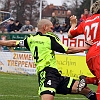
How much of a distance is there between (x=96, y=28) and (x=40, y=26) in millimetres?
1451

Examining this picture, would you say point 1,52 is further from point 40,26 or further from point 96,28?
point 96,28

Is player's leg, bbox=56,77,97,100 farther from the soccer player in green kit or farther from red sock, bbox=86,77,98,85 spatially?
red sock, bbox=86,77,98,85

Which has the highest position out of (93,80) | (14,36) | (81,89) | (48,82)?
(93,80)

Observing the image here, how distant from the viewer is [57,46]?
7.70 meters

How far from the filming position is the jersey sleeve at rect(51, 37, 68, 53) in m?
7.69

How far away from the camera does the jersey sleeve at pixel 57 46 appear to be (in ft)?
25.2

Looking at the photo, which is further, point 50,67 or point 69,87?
point 69,87

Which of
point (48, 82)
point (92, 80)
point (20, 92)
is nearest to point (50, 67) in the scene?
point (48, 82)

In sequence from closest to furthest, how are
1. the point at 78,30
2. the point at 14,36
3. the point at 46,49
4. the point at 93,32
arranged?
the point at 93,32
the point at 78,30
the point at 46,49
the point at 14,36

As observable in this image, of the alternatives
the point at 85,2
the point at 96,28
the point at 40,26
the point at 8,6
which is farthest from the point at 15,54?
the point at 8,6

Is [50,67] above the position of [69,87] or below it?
above

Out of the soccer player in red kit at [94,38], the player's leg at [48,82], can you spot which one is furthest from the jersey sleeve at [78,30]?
the player's leg at [48,82]

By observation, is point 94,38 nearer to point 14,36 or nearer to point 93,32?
point 93,32

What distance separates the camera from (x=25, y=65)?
726 inches
